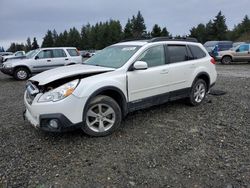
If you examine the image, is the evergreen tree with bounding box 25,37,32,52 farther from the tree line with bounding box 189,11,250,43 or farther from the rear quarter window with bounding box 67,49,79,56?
the rear quarter window with bounding box 67,49,79,56

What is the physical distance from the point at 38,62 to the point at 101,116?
9.81 metres

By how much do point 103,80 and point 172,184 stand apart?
205cm

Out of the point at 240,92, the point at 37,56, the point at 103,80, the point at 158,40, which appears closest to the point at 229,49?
the point at 240,92

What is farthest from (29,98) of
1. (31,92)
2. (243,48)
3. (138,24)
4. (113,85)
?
(138,24)

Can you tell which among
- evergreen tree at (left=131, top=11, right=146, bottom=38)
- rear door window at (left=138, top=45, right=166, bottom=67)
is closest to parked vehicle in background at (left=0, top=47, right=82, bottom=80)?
rear door window at (left=138, top=45, right=166, bottom=67)

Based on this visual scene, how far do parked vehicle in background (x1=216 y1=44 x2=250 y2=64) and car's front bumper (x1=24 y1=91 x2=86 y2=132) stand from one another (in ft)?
58.7

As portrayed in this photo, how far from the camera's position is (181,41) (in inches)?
230

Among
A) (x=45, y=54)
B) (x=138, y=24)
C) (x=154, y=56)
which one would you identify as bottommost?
(x=154, y=56)

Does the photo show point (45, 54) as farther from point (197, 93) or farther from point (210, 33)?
point (210, 33)

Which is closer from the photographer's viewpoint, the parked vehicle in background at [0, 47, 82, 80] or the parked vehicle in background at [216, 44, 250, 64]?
the parked vehicle in background at [0, 47, 82, 80]

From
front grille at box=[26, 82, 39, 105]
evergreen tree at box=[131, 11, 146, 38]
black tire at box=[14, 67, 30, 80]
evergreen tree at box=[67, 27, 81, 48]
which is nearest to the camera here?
front grille at box=[26, 82, 39, 105]

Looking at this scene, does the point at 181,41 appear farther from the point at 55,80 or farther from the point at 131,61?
the point at 55,80

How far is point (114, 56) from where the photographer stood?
5.12m

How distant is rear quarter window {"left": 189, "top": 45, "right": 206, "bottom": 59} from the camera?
6052mm
